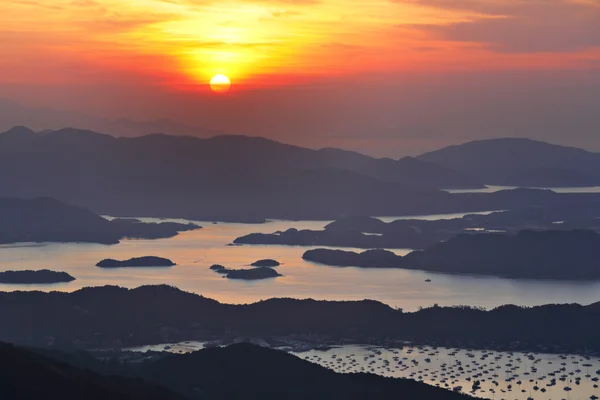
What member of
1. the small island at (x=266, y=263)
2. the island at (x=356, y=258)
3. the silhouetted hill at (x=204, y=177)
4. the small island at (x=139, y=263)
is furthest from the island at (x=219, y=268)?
the silhouetted hill at (x=204, y=177)

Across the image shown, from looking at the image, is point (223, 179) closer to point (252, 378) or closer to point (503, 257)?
point (503, 257)

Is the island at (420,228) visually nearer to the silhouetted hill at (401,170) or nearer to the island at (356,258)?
the island at (356,258)

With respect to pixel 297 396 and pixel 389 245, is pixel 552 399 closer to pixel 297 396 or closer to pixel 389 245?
pixel 297 396

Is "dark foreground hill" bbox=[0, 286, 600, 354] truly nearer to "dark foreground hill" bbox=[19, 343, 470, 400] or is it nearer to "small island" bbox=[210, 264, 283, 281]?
"dark foreground hill" bbox=[19, 343, 470, 400]

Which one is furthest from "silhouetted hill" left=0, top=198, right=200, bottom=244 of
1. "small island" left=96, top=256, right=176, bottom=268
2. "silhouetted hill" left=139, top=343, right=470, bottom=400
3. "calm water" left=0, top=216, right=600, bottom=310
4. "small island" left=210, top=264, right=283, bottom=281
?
"silhouetted hill" left=139, top=343, right=470, bottom=400

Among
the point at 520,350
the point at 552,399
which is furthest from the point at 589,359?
the point at 552,399

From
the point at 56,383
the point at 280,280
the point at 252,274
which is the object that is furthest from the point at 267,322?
the point at 56,383
